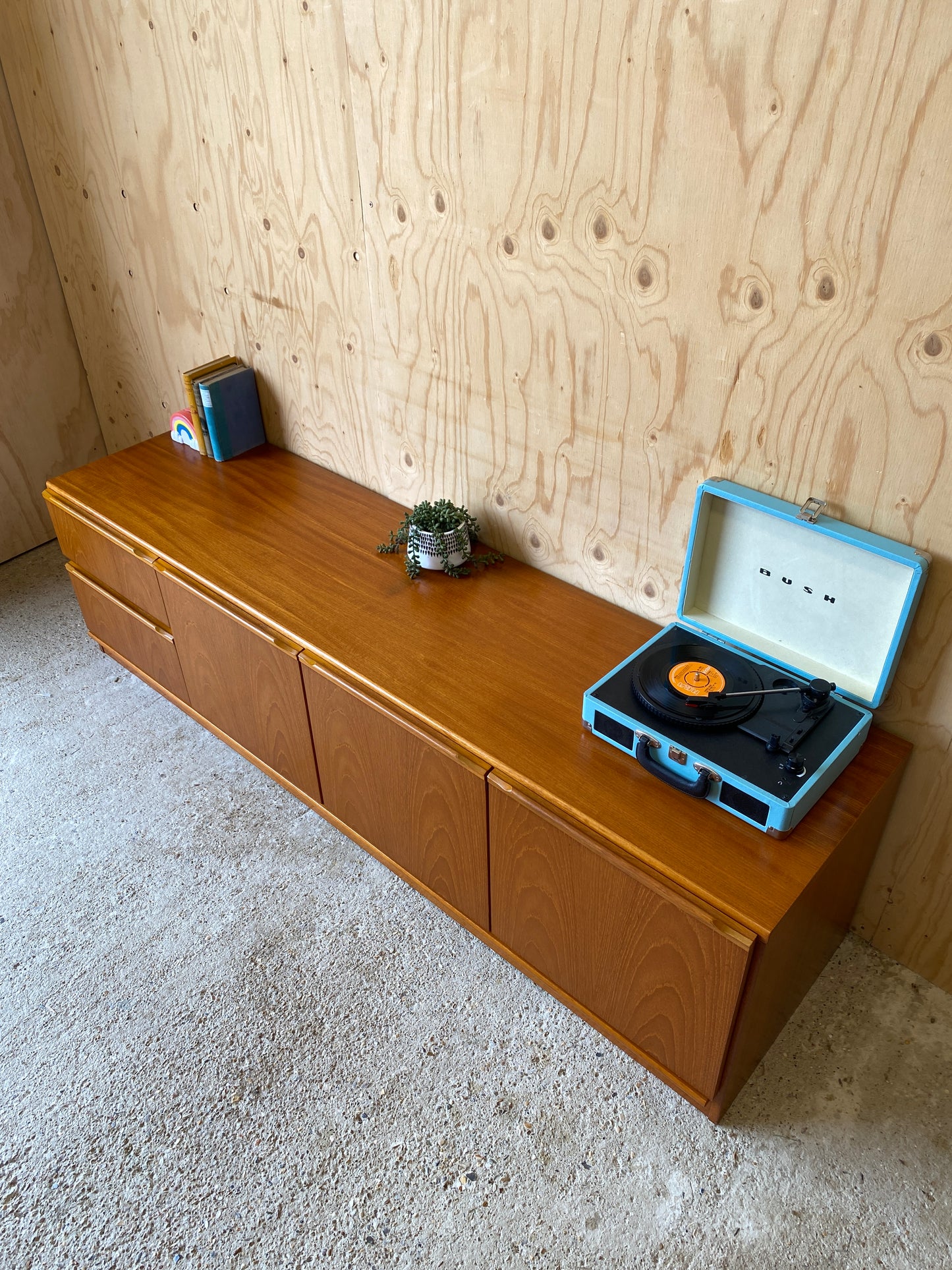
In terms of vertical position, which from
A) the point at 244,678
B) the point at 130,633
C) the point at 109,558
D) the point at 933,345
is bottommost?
the point at 130,633

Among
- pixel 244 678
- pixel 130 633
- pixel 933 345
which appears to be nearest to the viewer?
pixel 933 345

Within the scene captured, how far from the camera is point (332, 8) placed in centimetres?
162

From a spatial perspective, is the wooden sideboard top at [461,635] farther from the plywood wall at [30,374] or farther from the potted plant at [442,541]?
the plywood wall at [30,374]

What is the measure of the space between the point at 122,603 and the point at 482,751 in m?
1.22

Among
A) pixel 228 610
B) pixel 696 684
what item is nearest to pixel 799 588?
pixel 696 684

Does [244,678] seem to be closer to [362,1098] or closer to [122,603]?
[122,603]

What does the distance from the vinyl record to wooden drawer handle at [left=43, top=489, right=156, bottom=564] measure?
119 cm

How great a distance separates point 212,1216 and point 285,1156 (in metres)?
0.14

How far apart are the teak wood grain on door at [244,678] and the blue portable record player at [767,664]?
2.21 ft

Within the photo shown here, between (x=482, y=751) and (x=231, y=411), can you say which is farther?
(x=231, y=411)

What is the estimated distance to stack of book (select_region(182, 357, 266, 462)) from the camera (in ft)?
7.39

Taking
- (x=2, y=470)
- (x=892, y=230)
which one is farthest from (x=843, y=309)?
(x=2, y=470)

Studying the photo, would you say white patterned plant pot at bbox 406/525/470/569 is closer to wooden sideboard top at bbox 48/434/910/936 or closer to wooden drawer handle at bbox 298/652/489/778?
wooden sideboard top at bbox 48/434/910/936

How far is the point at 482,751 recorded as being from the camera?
1531 mm
